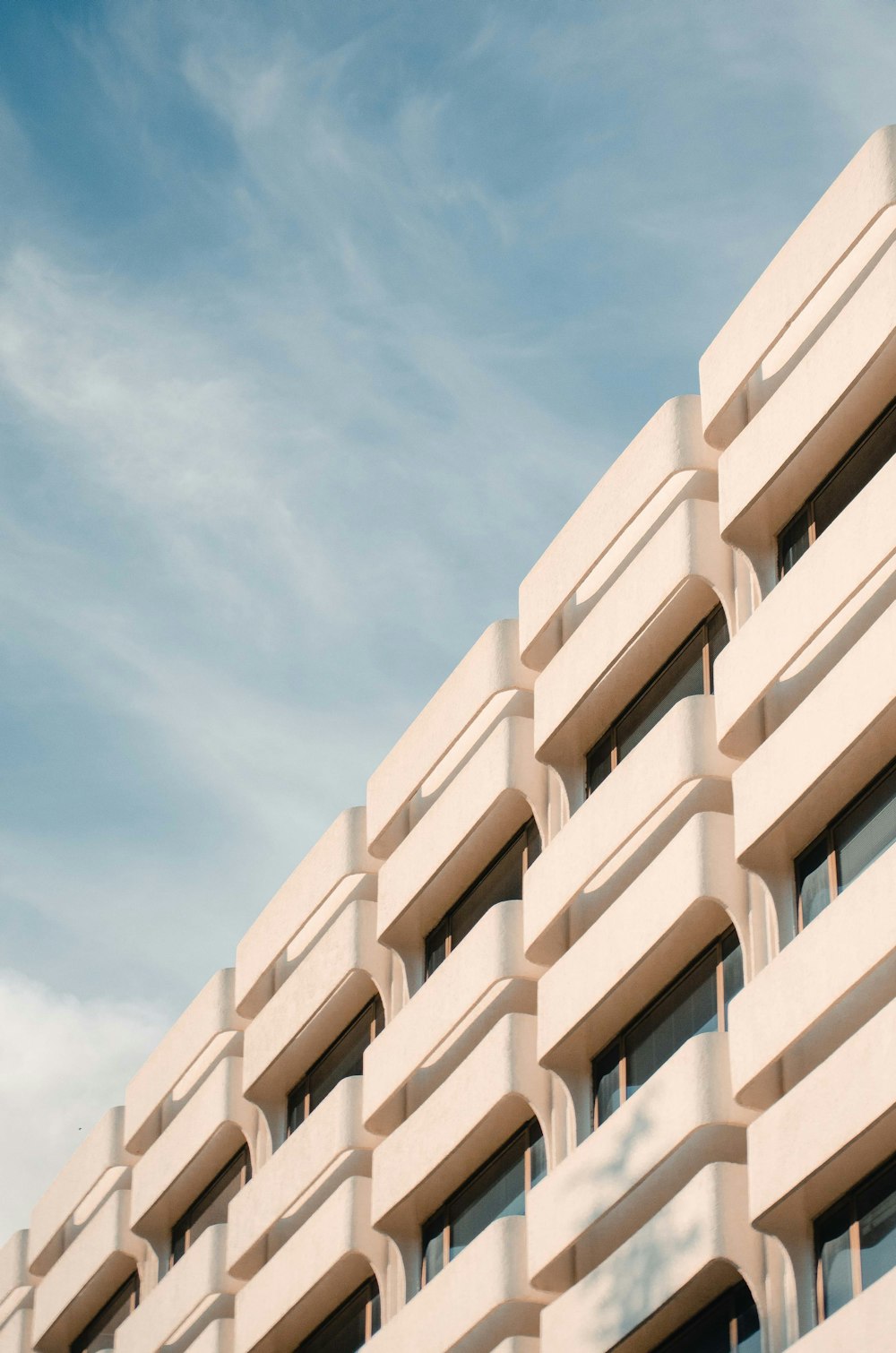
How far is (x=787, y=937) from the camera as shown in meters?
22.4

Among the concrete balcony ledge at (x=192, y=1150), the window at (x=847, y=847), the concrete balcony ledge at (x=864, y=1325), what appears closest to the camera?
the concrete balcony ledge at (x=864, y=1325)

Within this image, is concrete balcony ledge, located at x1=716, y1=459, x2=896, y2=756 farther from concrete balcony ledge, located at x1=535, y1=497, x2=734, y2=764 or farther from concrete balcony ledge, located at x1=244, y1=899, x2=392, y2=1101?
concrete balcony ledge, located at x1=244, y1=899, x2=392, y2=1101

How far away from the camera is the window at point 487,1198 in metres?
26.1

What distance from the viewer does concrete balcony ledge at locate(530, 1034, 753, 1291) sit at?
21.8 metres

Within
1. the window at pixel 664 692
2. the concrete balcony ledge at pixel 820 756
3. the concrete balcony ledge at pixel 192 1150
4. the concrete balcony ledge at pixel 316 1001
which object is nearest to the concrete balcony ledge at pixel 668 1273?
the concrete balcony ledge at pixel 820 756

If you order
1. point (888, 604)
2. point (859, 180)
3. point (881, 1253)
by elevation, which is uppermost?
point (859, 180)

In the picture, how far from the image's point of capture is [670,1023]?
24094mm

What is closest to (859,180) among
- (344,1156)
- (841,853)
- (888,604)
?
(888,604)

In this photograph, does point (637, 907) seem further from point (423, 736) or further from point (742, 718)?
point (423, 736)

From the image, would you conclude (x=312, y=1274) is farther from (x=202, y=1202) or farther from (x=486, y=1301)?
(x=202, y=1202)

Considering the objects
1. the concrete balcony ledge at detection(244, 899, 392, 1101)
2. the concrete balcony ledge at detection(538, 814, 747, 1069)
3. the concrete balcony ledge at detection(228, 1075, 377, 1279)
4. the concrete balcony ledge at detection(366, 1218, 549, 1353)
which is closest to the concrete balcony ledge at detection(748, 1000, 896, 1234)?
the concrete balcony ledge at detection(538, 814, 747, 1069)

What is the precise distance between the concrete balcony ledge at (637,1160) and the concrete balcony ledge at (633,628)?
17.4ft

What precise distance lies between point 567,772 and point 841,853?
5907mm

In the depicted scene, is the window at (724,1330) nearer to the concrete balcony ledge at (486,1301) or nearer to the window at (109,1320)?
the concrete balcony ledge at (486,1301)
